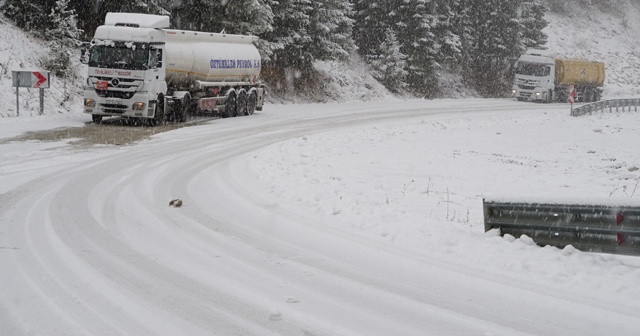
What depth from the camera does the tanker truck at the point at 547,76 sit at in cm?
4697

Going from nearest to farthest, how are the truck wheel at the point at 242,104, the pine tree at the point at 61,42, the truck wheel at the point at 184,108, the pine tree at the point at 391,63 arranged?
the truck wheel at the point at 184,108, the pine tree at the point at 61,42, the truck wheel at the point at 242,104, the pine tree at the point at 391,63

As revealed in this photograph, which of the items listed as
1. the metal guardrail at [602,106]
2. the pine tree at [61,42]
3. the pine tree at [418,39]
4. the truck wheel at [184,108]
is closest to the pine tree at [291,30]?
the truck wheel at [184,108]

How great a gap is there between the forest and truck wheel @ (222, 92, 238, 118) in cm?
494

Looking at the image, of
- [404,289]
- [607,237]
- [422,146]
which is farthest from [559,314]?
[422,146]

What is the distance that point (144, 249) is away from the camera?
7.46m

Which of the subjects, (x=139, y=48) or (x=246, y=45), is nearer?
(x=139, y=48)

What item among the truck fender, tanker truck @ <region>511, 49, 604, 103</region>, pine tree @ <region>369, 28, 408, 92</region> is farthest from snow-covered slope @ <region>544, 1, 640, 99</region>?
the truck fender

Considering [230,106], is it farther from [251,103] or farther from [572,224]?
[572,224]

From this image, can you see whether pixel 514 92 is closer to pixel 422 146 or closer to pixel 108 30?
pixel 422 146

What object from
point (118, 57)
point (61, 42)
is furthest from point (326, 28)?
point (118, 57)

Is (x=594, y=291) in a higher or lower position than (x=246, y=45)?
lower

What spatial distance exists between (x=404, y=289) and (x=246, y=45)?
23216 millimetres

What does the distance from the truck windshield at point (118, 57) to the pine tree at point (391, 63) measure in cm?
2570

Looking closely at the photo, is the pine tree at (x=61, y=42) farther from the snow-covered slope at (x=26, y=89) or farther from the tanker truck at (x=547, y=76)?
the tanker truck at (x=547, y=76)
